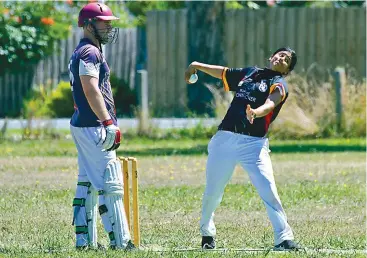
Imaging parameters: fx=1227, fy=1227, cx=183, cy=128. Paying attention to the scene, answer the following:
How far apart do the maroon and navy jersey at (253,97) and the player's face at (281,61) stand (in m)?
0.04

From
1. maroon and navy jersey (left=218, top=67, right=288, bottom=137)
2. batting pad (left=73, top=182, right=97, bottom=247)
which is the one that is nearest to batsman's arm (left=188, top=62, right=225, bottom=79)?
maroon and navy jersey (left=218, top=67, right=288, bottom=137)

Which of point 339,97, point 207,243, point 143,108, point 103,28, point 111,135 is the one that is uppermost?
point 103,28

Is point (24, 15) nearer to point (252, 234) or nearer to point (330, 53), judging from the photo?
point (330, 53)

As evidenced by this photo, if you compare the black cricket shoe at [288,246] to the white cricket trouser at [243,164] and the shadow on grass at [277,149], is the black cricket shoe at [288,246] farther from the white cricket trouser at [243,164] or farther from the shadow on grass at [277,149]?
the shadow on grass at [277,149]

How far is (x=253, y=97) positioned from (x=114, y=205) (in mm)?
1382

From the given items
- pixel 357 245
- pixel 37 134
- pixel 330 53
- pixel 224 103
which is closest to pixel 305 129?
pixel 224 103

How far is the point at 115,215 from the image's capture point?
9406 millimetres

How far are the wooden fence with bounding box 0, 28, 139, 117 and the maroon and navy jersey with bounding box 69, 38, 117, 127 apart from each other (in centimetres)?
2148

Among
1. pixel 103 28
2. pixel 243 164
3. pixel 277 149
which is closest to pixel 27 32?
pixel 277 149

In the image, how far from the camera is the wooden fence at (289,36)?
95.9 feet

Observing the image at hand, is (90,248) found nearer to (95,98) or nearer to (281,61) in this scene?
(95,98)

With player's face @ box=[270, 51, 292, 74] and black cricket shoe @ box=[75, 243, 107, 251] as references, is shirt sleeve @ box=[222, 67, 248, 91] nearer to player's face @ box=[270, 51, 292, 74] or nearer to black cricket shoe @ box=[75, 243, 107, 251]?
player's face @ box=[270, 51, 292, 74]

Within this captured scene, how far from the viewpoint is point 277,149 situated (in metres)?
19.5

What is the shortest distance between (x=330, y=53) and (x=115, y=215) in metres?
20.6
